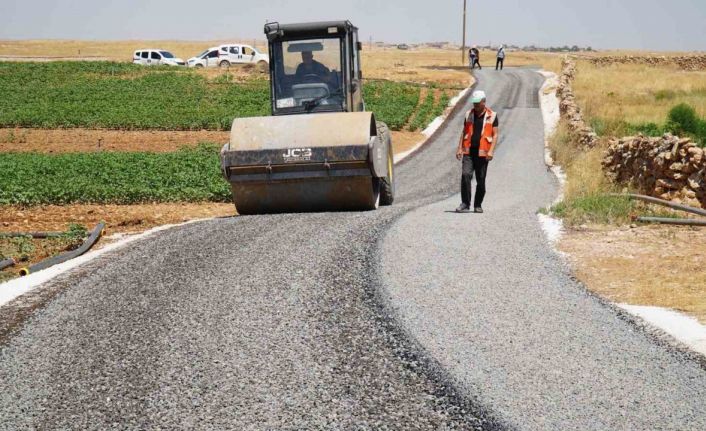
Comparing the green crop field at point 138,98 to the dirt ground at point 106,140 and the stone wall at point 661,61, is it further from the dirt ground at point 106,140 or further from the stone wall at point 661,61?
the stone wall at point 661,61

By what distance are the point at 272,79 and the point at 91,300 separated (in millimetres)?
7227

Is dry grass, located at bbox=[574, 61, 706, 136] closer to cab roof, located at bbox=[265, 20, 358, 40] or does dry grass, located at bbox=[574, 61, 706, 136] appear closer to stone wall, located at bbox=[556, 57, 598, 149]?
stone wall, located at bbox=[556, 57, 598, 149]

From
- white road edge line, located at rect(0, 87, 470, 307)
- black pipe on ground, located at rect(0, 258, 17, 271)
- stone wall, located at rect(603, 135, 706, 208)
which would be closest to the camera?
white road edge line, located at rect(0, 87, 470, 307)

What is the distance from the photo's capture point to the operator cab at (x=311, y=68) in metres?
13.9

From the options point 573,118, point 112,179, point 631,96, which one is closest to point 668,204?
point 112,179

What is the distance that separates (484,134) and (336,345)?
6.94 meters

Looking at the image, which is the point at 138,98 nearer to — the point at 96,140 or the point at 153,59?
the point at 96,140

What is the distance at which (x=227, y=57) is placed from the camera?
5600 cm

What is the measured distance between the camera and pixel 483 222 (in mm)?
11844

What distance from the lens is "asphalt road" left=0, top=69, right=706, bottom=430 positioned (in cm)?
530

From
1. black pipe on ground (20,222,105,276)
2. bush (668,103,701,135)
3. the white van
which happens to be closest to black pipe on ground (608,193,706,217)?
black pipe on ground (20,222,105,276)

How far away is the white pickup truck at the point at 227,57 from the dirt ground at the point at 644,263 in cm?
4710

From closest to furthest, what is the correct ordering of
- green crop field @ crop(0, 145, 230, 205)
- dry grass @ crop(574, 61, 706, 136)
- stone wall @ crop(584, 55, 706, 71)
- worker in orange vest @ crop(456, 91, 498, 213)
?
worker in orange vest @ crop(456, 91, 498, 213)
green crop field @ crop(0, 145, 230, 205)
dry grass @ crop(574, 61, 706, 136)
stone wall @ crop(584, 55, 706, 71)

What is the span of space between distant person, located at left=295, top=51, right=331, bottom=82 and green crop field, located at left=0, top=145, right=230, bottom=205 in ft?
12.8
